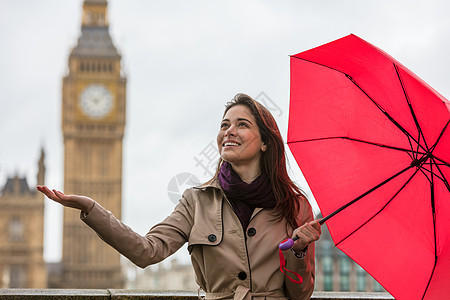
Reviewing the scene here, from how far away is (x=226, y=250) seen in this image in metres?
2.45

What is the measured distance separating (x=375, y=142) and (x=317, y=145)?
209 mm

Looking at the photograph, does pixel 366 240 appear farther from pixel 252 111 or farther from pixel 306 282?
pixel 252 111

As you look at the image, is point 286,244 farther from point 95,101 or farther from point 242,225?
point 95,101

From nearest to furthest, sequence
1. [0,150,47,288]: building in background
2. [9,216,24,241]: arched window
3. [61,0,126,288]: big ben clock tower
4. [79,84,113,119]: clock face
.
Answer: [0,150,47,288]: building in background → [61,0,126,288]: big ben clock tower → [9,216,24,241]: arched window → [79,84,113,119]: clock face

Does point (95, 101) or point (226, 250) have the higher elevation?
point (95, 101)

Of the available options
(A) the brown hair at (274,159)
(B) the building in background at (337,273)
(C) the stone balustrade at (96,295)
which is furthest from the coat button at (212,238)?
(B) the building in background at (337,273)

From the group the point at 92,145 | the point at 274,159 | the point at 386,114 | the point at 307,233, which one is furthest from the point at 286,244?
the point at 92,145

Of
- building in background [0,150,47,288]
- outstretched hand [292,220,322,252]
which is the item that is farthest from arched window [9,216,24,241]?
outstretched hand [292,220,322,252]

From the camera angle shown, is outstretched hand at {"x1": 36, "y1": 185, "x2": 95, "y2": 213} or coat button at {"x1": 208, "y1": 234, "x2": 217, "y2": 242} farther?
coat button at {"x1": 208, "y1": 234, "x2": 217, "y2": 242}

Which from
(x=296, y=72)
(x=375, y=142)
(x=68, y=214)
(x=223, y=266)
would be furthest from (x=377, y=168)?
(x=68, y=214)

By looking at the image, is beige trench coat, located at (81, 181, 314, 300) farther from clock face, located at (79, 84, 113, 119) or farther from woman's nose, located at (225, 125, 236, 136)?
clock face, located at (79, 84, 113, 119)

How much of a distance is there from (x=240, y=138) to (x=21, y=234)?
123ft

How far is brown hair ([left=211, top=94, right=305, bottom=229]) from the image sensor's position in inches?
99.7

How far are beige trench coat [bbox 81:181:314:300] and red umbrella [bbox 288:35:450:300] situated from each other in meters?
0.20
